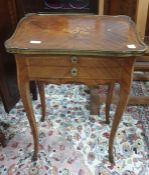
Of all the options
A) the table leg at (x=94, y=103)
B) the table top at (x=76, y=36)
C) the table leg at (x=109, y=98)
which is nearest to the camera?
the table top at (x=76, y=36)

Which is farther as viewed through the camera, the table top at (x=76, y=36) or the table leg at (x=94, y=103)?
the table leg at (x=94, y=103)

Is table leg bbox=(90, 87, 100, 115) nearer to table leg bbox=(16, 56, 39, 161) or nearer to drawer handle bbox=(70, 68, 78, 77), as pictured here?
table leg bbox=(16, 56, 39, 161)

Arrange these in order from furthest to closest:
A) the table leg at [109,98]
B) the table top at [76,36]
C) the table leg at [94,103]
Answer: the table leg at [94,103] < the table leg at [109,98] < the table top at [76,36]

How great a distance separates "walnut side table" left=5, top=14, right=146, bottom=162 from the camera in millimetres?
935

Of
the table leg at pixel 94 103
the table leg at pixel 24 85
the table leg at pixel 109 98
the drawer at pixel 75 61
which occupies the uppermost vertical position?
the drawer at pixel 75 61

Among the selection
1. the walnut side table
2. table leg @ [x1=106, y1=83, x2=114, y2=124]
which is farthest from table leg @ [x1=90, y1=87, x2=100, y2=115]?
the walnut side table

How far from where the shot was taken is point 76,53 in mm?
933

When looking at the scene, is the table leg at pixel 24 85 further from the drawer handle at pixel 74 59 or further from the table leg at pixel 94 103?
the table leg at pixel 94 103

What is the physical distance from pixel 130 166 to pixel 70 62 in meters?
0.67

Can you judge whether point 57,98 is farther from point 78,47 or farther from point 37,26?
point 78,47

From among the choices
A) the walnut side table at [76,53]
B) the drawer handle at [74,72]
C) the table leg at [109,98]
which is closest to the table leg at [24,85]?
the walnut side table at [76,53]

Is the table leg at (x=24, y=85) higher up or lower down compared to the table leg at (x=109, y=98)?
higher up

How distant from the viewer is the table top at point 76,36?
931 mm

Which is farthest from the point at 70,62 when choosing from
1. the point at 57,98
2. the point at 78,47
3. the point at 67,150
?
the point at 57,98
